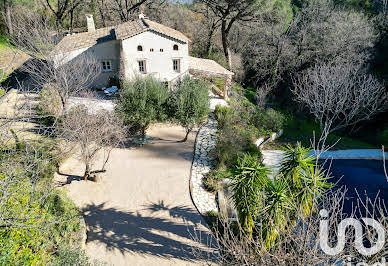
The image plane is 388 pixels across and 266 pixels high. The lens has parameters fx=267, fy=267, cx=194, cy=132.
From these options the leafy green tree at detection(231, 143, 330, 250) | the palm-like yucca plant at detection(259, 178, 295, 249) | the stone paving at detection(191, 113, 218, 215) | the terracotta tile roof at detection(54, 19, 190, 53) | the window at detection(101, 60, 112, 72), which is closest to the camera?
the palm-like yucca plant at detection(259, 178, 295, 249)

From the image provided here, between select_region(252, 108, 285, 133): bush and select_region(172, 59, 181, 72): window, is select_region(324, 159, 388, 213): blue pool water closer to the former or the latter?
select_region(252, 108, 285, 133): bush

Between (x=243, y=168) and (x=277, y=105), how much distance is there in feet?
72.4

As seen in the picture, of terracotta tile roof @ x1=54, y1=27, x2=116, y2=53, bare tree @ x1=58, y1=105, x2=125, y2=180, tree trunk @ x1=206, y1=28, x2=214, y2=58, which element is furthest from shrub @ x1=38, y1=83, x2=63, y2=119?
tree trunk @ x1=206, y1=28, x2=214, y2=58

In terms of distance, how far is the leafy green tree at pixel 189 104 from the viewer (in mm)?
18266

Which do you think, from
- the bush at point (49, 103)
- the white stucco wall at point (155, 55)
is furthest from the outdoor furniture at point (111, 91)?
the bush at point (49, 103)

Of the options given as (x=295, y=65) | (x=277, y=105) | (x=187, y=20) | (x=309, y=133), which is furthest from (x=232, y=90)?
(x=187, y=20)

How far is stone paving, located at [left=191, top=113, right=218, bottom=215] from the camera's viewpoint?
47.1ft

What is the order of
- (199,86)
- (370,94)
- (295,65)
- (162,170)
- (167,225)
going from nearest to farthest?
1. (167,225)
2. (162,170)
3. (199,86)
4. (370,94)
5. (295,65)

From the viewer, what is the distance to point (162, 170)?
1677cm

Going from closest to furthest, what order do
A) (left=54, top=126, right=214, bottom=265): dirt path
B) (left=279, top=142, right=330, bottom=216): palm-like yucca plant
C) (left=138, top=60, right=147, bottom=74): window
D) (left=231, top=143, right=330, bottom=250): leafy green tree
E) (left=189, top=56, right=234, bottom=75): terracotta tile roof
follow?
(left=231, top=143, right=330, bottom=250): leafy green tree → (left=279, top=142, right=330, bottom=216): palm-like yucca plant → (left=54, top=126, right=214, bottom=265): dirt path → (left=138, top=60, right=147, bottom=74): window → (left=189, top=56, right=234, bottom=75): terracotta tile roof

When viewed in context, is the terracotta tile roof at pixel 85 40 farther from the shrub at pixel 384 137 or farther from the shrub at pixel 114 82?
the shrub at pixel 384 137

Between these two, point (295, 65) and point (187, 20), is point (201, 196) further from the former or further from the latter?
point (187, 20)

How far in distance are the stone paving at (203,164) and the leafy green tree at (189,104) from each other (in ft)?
6.81

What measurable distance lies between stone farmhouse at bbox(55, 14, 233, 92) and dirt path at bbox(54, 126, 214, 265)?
9.22 m
